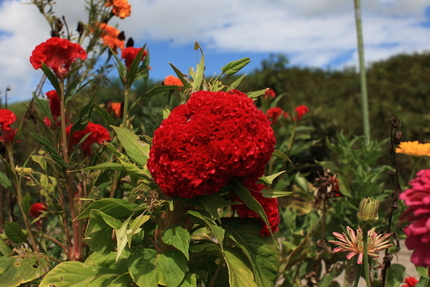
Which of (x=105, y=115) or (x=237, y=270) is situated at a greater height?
(x=105, y=115)

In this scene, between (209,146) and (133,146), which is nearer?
(209,146)

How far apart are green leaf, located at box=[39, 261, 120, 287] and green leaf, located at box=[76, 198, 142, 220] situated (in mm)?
186

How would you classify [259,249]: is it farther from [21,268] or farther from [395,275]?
[395,275]

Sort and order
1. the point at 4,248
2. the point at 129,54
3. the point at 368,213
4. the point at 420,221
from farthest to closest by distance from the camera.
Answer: the point at 129,54 < the point at 4,248 < the point at 368,213 < the point at 420,221

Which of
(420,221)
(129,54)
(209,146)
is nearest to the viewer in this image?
(420,221)

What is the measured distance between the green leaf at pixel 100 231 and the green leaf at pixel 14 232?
1.28ft

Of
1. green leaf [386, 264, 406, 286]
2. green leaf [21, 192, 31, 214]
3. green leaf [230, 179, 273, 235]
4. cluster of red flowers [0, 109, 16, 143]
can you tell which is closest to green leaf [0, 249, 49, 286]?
green leaf [21, 192, 31, 214]

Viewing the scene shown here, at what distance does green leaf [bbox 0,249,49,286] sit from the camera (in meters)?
1.29

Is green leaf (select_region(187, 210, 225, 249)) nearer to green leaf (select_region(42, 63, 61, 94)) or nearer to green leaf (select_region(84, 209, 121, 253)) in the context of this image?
green leaf (select_region(84, 209, 121, 253))

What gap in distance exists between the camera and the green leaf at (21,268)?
1.29m

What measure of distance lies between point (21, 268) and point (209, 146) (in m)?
0.81

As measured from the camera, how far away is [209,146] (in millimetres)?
1053

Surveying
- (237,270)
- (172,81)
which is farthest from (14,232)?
(172,81)

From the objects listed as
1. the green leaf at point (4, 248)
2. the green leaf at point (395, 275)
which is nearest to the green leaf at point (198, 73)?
the green leaf at point (4, 248)
